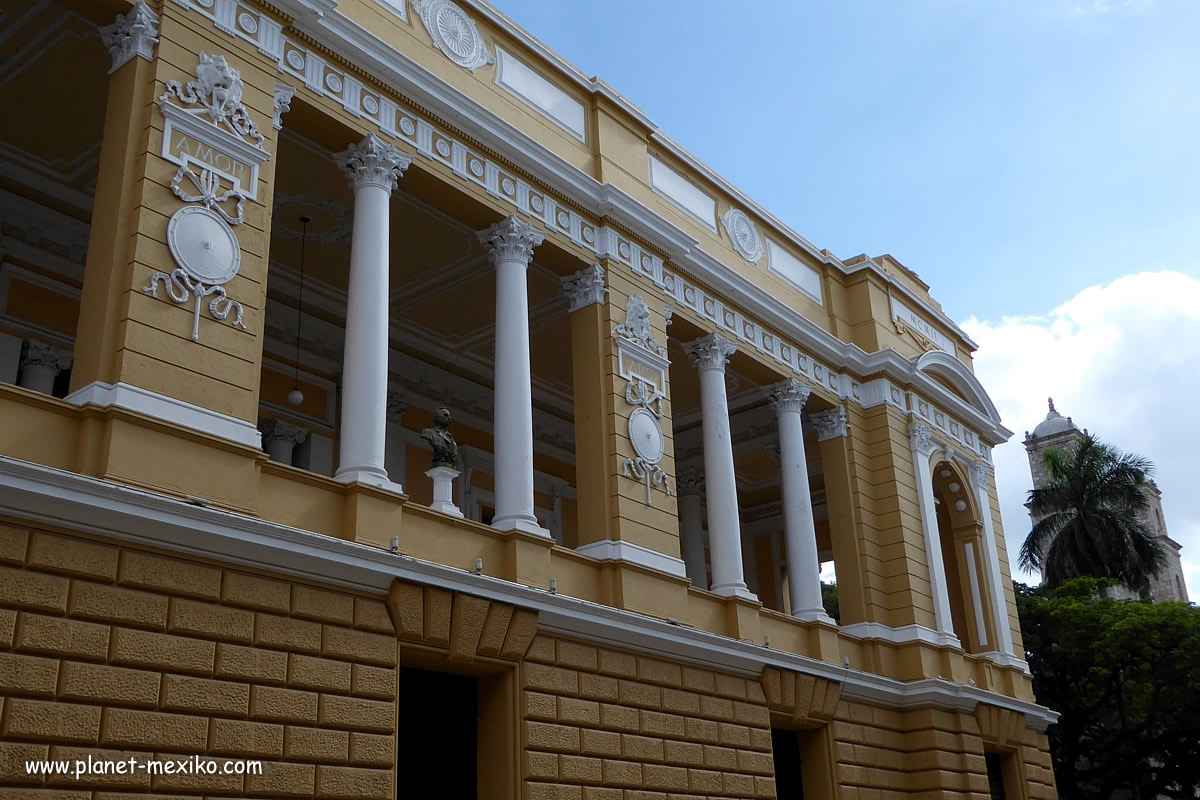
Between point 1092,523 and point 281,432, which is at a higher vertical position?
point 1092,523

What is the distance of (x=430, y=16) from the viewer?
533 inches

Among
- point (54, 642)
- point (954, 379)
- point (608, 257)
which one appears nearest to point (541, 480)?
point (608, 257)

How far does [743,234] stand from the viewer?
18438mm

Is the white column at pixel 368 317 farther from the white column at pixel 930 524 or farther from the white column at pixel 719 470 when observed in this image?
the white column at pixel 930 524

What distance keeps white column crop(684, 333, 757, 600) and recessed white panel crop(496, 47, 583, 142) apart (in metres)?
3.64

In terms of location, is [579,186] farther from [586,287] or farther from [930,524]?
[930,524]

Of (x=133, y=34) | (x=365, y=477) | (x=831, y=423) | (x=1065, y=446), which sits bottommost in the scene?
(x=365, y=477)

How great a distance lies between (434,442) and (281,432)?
4673 millimetres

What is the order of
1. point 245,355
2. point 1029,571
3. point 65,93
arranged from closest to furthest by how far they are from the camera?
point 245,355 → point 65,93 → point 1029,571

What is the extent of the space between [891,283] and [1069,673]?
46.0 feet

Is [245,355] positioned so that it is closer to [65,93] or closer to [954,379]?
[65,93]

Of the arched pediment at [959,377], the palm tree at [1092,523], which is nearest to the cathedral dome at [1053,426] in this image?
the palm tree at [1092,523]

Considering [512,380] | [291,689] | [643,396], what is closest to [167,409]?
[291,689]

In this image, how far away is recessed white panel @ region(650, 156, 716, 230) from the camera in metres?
16.9
